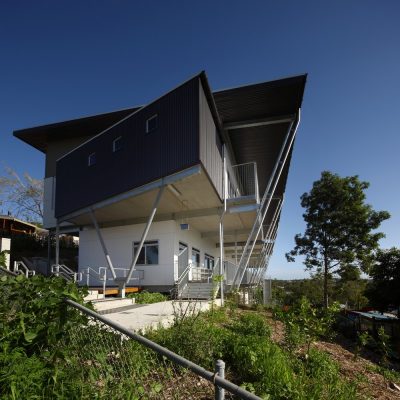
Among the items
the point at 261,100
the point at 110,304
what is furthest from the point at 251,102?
the point at 110,304

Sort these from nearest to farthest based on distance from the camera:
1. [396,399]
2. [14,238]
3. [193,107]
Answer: [396,399] → [193,107] → [14,238]

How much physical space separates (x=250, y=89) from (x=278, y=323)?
8689mm

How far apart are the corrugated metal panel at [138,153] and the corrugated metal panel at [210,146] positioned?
1.30 ft

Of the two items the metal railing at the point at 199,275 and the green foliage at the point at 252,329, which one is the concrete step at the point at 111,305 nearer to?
the green foliage at the point at 252,329

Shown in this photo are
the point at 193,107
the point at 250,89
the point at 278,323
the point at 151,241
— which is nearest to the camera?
the point at 278,323

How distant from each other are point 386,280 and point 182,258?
51.5ft

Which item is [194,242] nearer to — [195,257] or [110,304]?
[195,257]

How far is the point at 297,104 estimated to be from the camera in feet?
45.5

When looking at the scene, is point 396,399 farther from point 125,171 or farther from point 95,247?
point 95,247

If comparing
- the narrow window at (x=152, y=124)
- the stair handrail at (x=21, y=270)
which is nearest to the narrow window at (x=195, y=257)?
the stair handrail at (x=21, y=270)

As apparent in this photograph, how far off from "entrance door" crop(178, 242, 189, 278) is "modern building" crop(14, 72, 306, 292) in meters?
0.05

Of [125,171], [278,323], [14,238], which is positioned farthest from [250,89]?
[14,238]

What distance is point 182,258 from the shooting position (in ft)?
55.9

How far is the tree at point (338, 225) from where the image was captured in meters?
24.3
